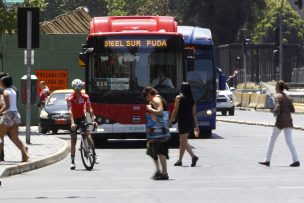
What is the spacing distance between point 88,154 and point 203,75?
1398 centimetres

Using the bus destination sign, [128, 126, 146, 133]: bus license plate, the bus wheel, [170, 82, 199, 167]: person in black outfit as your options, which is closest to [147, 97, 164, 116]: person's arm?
[170, 82, 199, 167]: person in black outfit

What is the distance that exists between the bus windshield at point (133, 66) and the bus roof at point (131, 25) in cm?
49

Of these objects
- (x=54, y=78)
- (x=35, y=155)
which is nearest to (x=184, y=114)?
(x=35, y=155)

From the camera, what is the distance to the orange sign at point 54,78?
46281 millimetres

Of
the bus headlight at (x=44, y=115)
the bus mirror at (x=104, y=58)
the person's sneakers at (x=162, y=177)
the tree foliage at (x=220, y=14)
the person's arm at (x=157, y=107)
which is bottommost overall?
the bus headlight at (x=44, y=115)

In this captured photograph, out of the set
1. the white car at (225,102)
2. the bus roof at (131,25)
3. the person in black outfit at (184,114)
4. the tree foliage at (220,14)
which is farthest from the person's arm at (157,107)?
the tree foliage at (220,14)

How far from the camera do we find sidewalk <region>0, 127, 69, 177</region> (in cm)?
2141

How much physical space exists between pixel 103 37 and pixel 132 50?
85cm

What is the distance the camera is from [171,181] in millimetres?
19219

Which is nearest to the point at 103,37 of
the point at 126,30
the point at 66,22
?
the point at 126,30

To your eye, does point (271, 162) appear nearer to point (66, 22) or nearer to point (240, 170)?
point (240, 170)

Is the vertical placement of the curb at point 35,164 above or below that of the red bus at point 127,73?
below

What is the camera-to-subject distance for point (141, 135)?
3097 cm

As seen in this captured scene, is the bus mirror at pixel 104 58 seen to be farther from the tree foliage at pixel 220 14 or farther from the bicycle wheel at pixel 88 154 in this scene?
the tree foliage at pixel 220 14
